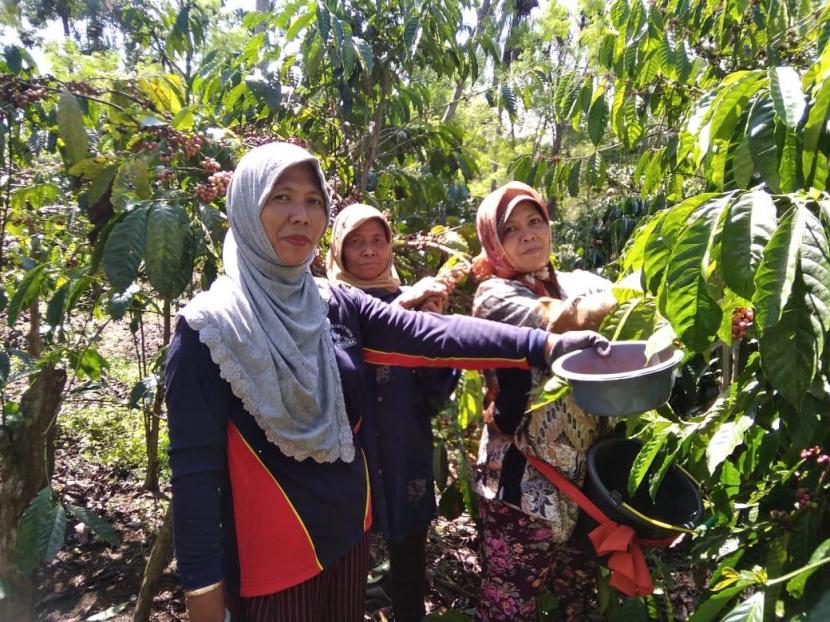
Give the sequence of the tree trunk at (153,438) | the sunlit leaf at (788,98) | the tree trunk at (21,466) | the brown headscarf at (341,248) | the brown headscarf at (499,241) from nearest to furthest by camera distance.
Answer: the sunlit leaf at (788,98)
the brown headscarf at (499,241)
the brown headscarf at (341,248)
the tree trunk at (21,466)
the tree trunk at (153,438)

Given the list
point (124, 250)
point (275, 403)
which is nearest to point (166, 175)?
point (124, 250)

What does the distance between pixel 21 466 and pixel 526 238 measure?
1882 mm

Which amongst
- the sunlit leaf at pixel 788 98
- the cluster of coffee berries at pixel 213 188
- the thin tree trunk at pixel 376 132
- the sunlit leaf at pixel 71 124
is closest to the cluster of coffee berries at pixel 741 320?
the sunlit leaf at pixel 788 98

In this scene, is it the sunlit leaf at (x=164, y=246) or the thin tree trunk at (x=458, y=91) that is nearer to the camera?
the sunlit leaf at (x=164, y=246)

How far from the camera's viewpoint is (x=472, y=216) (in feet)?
12.1

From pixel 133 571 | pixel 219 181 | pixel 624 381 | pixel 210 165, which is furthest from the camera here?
pixel 133 571

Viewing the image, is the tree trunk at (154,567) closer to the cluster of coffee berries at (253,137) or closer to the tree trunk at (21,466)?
the tree trunk at (21,466)

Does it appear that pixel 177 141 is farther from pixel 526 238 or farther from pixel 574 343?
pixel 574 343

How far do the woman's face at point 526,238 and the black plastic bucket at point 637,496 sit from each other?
0.48m

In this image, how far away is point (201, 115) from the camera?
195 centimetres

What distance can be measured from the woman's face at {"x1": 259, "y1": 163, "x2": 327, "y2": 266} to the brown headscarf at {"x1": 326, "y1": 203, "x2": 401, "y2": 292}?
586 mm

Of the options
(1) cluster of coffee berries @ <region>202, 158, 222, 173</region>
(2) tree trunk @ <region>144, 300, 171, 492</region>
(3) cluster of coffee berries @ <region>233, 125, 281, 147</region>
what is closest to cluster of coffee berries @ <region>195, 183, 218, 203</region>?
(1) cluster of coffee berries @ <region>202, 158, 222, 173</region>

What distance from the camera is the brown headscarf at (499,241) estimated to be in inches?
62.8

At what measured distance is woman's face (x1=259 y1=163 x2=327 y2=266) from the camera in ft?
3.90
